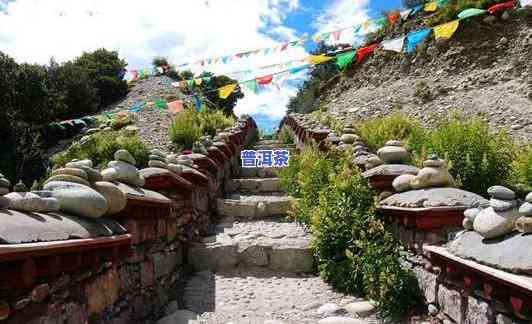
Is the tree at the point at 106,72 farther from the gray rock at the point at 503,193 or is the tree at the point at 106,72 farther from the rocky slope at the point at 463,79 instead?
the gray rock at the point at 503,193

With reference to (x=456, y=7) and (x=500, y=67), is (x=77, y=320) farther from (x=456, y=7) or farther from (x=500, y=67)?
(x=456, y=7)

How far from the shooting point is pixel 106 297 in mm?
2859

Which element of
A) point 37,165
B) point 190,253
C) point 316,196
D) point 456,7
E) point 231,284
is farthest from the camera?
Result: point 456,7

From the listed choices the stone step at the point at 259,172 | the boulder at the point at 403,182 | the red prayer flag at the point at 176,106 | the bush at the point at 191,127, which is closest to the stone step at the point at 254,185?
the stone step at the point at 259,172

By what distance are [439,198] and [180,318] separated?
7.06 feet

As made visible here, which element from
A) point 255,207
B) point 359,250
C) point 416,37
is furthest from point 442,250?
point 416,37

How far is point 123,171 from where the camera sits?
11.9 ft

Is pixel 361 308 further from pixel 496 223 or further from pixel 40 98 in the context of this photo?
pixel 40 98

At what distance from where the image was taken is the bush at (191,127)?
985cm

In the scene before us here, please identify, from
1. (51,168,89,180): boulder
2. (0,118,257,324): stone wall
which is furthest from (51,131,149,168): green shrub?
(51,168,89,180): boulder

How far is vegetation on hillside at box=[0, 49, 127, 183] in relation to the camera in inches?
464

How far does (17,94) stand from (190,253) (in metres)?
11.7

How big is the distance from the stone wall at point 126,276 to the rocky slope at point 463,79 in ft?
22.8

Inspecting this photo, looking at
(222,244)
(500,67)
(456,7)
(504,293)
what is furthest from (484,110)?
(504,293)
